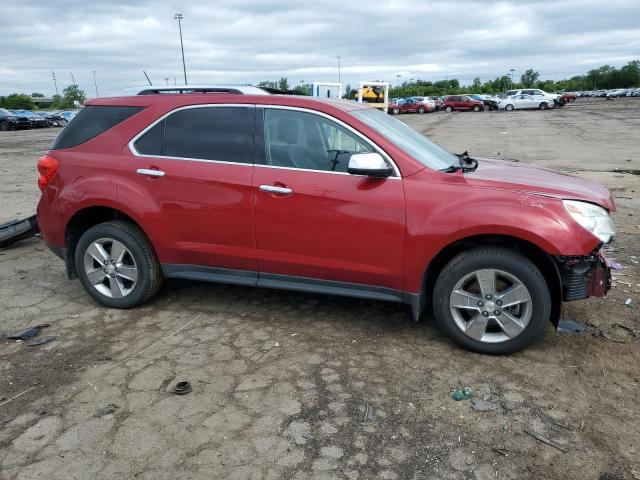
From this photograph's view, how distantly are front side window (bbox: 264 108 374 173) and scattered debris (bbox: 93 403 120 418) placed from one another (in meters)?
1.98

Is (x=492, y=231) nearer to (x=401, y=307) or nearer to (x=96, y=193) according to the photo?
(x=401, y=307)

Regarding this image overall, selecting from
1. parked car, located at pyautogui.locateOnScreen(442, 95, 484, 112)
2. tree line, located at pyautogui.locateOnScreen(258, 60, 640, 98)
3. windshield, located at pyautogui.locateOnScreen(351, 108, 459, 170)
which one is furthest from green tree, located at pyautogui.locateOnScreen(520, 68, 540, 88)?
windshield, located at pyautogui.locateOnScreen(351, 108, 459, 170)

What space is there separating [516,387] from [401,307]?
143 cm

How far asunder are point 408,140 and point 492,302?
4.75 feet

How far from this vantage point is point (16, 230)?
6.53 m

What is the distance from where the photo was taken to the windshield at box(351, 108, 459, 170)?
399cm

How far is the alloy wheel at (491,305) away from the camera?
11.8 ft

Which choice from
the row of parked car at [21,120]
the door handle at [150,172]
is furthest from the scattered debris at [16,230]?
the row of parked car at [21,120]

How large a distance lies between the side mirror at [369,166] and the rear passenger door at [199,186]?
2.76 ft

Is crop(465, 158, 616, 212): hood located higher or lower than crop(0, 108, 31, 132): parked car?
higher

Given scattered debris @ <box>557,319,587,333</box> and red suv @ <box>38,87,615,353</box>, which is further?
scattered debris @ <box>557,319,587,333</box>

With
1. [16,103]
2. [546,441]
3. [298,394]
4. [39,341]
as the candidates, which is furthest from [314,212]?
[16,103]

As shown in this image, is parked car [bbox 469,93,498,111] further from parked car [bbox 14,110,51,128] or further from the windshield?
the windshield

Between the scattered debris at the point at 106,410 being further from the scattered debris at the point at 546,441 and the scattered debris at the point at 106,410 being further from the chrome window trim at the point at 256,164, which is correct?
the scattered debris at the point at 546,441
